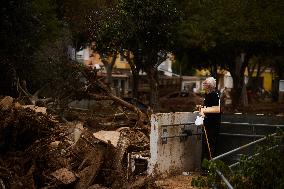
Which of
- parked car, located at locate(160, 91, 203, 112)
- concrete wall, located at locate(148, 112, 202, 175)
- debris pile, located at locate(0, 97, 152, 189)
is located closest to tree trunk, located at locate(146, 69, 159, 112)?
parked car, located at locate(160, 91, 203, 112)

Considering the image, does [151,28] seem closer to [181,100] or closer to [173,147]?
[181,100]

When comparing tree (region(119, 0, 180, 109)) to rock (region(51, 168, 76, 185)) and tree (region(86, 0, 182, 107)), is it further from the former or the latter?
rock (region(51, 168, 76, 185))

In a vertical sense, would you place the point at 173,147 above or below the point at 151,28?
below

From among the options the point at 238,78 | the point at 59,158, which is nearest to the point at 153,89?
the point at 238,78

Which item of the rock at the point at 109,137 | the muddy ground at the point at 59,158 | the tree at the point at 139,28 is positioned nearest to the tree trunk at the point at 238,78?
the tree at the point at 139,28

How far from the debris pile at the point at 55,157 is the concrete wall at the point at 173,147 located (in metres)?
0.28

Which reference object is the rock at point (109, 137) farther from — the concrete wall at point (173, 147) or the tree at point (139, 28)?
the tree at point (139, 28)

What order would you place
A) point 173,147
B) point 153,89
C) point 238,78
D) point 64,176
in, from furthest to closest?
point 238,78
point 153,89
point 173,147
point 64,176

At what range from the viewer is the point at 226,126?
10.5m

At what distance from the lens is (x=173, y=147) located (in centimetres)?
1000

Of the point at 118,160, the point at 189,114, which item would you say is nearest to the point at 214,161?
the point at 118,160

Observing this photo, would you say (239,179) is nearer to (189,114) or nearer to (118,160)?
(118,160)

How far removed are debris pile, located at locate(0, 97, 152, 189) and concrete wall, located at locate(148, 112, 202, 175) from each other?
0.28m

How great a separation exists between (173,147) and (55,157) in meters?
2.07
